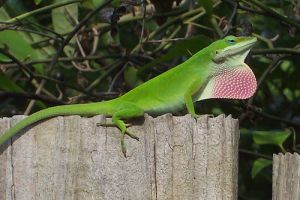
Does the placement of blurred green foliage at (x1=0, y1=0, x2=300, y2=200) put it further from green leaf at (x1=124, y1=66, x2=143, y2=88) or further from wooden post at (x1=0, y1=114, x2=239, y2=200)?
wooden post at (x1=0, y1=114, x2=239, y2=200)

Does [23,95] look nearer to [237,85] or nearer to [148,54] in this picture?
[148,54]

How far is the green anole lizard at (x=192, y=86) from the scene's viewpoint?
245cm

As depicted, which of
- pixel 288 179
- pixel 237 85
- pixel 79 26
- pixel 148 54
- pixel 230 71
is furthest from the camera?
pixel 148 54

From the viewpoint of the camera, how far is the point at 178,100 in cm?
279

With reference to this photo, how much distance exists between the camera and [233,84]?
8.22ft

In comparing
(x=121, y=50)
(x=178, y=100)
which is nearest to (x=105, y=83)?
(x=121, y=50)

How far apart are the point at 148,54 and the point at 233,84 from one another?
1601 millimetres

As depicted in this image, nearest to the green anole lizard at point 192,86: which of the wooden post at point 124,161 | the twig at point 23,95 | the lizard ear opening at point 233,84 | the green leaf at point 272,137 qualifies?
the lizard ear opening at point 233,84

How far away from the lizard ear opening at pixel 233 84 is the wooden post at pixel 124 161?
53cm

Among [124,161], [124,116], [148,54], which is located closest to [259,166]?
[148,54]

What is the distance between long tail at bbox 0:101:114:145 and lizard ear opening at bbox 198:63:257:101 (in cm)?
38

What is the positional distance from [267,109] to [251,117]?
759 mm

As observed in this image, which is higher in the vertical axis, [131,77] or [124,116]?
[131,77]

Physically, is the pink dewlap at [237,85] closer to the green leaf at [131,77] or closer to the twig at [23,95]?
the twig at [23,95]
